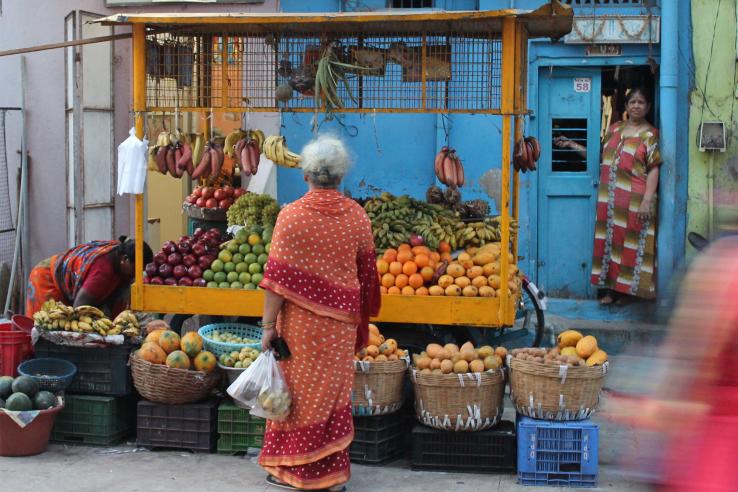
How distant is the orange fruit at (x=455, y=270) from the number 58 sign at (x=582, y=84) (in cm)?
327

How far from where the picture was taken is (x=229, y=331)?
7.48m

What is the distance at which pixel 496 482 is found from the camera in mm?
6230

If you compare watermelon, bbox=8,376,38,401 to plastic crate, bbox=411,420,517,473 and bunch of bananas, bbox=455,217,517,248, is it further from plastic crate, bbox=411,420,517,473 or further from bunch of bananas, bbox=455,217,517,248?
bunch of bananas, bbox=455,217,517,248

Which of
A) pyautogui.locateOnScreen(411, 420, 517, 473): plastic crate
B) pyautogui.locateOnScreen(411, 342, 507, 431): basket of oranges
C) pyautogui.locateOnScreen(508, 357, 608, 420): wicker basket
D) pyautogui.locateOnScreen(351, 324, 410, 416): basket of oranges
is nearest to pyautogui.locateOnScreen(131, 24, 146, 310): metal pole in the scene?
pyautogui.locateOnScreen(351, 324, 410, 416): basket of oranges

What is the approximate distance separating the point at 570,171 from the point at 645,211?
0.85 m

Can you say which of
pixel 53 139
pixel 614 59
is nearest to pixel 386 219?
pixel 614 59

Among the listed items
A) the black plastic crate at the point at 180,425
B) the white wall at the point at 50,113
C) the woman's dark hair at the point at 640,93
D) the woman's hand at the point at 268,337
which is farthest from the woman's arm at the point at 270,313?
the white wall at the point at 50,113

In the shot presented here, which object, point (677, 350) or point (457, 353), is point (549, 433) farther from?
point (677, 350)

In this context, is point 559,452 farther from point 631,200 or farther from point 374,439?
point 631,200

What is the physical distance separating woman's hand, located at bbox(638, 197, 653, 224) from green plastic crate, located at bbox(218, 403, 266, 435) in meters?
4.26

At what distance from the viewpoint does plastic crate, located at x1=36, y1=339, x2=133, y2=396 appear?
685 cm

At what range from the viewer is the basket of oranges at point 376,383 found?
21.0 feet

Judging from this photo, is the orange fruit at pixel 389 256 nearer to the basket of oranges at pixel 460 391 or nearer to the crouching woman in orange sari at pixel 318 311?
the basket of oranges at pixel 460 391

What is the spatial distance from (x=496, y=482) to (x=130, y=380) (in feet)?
8.00
